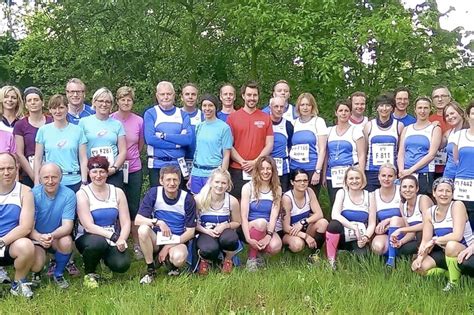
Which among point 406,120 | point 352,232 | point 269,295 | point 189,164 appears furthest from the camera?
point 406,120

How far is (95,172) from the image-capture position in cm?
552

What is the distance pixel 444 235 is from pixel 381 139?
1451mm

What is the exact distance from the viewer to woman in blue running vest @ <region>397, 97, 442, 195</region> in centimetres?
635

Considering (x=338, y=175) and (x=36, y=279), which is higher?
(x=338, y=175)

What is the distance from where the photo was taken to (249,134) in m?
6.46

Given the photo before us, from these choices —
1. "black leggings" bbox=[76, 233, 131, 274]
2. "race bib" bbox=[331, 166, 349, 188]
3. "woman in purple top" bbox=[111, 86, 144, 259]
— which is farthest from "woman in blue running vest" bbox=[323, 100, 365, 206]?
"black leggings" bbox=[76, 233, 131, 274]

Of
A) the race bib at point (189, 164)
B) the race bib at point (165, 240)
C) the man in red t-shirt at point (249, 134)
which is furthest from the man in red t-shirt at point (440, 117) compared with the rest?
the race bib at point (165, 240)

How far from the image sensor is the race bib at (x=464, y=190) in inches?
225

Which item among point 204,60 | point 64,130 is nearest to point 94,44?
point 204,60

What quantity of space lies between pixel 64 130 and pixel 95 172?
0.71 metres

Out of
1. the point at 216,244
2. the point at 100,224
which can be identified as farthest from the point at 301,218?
the point at 100,224

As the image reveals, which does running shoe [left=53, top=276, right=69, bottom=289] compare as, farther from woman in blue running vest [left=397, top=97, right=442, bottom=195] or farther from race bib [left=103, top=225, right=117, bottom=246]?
woman in blue running vest [left=397, top=97, right=442, bottom=195]

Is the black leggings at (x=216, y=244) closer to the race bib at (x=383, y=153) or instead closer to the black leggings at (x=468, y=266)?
the race bib at (x=383, y=153)

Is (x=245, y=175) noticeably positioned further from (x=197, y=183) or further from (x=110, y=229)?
(x=110, y=229)
